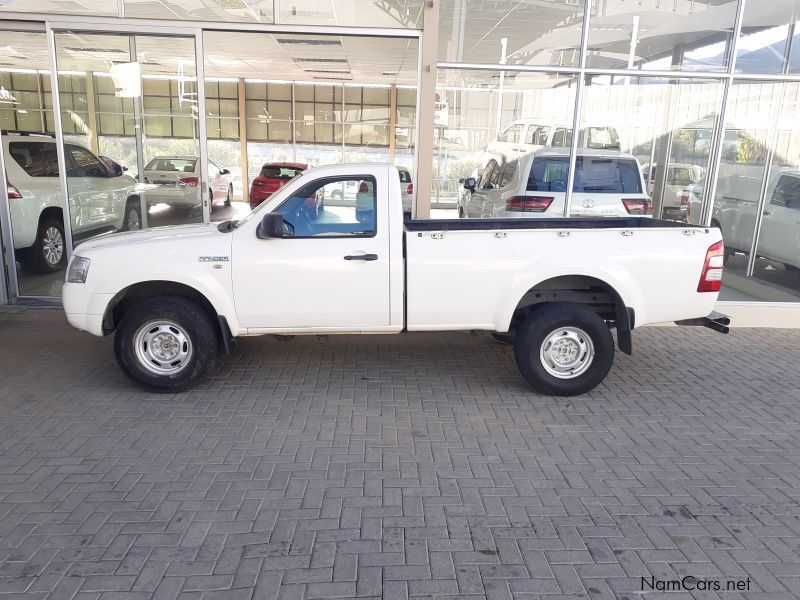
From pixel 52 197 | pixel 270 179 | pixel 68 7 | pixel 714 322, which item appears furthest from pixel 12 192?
pixel 270 179

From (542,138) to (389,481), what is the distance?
5.95 meters

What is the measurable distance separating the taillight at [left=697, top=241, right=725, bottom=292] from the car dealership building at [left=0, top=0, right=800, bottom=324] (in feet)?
10.9

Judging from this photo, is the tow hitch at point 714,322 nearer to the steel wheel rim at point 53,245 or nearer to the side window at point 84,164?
the side window at point 84,164

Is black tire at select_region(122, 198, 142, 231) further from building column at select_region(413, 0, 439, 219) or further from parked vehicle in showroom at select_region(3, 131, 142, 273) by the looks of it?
building column at select_region(413, 0, 439, 219)

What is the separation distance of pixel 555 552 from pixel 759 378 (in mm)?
3945

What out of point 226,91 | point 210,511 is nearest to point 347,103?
point 226,91

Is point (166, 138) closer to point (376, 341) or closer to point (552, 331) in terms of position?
point (376, 341)

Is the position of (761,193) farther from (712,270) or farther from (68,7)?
(68,7)

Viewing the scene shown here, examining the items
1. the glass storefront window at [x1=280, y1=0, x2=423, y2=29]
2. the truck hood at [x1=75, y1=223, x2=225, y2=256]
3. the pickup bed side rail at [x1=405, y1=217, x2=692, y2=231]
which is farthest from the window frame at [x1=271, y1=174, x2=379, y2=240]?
the glass storefront window at [x1=280, y1=0, x2=423, y2=29]

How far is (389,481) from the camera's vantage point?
3.84m

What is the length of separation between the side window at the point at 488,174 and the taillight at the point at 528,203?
0.46 meters

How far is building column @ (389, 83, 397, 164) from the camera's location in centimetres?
2489

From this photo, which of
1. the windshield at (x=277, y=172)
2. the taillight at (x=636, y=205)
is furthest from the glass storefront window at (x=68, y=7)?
the windshield at (x=277, y=172)

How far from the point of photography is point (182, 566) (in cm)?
299
